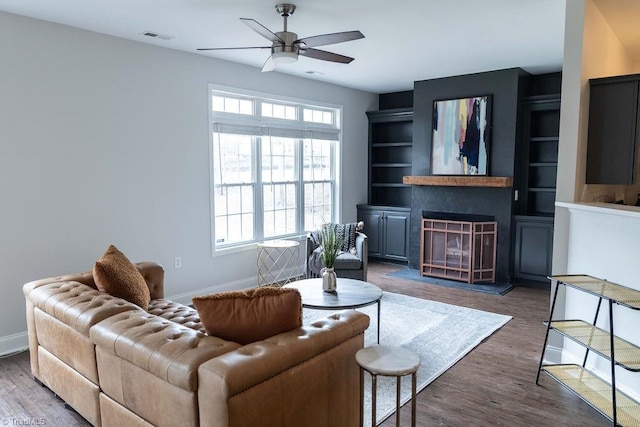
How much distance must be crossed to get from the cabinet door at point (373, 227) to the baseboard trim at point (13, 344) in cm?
480

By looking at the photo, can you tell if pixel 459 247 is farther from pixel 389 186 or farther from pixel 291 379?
pixel 291 379

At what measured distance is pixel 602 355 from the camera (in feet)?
8.38

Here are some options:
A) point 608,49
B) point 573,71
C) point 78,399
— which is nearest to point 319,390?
point 78,399

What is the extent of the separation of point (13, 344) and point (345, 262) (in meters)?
→ 3.16

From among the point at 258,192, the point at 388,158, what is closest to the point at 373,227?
the point at 388,158

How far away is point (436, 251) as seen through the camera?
6.15 m

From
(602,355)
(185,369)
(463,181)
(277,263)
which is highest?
(463,181)

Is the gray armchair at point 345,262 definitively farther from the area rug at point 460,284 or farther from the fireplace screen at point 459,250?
the fireplace screen at point 459,250

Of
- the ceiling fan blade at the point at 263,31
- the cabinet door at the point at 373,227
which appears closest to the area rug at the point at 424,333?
the cabinet door at the point at 373,227

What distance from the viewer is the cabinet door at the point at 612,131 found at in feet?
10.3

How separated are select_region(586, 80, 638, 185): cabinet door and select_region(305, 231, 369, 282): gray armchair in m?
2.48

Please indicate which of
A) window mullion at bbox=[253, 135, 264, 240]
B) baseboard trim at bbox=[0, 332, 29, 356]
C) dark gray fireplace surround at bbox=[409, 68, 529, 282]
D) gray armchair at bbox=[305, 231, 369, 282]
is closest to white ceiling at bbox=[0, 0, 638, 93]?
dark gray fireplace surround at bbox=[409, 68, 529, 282]

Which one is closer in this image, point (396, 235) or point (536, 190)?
point (536, 190)

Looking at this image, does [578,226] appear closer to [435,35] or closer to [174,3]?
[435,35]
